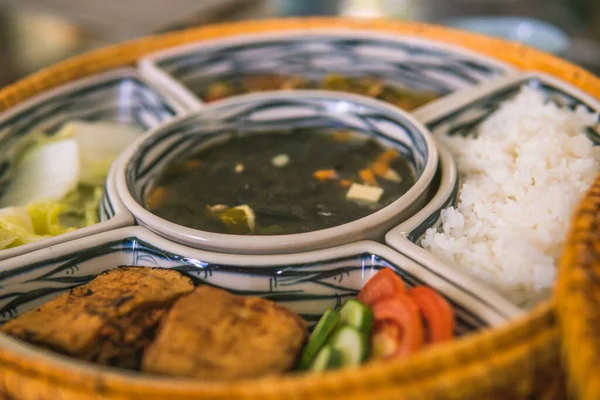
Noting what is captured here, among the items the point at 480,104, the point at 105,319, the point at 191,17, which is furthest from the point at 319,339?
the point at 191,17

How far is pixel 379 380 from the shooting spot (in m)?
1.17

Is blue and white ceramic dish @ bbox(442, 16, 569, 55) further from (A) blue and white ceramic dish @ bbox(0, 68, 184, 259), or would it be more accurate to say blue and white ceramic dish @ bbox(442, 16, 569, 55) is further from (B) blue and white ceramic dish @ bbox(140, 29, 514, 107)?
(A) blue and white ceramic dish @ bbox(0, 68, 184, 259)

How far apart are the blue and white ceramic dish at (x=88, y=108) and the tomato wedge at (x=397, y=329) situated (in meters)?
1.64

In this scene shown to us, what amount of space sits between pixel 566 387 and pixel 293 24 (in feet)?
8.47

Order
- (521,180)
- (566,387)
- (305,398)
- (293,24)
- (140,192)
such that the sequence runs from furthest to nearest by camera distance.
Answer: (293,24), (140,192), (521,180), (566,387), (305,398)

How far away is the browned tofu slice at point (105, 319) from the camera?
1546 mm

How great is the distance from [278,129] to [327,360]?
5.07 ft

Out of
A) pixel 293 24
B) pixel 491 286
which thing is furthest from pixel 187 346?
pixel 293 24

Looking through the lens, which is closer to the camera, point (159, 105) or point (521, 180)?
point (521, 180)

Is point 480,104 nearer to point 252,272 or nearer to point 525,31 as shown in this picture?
point 252,272

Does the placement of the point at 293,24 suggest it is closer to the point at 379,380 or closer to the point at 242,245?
the point at 242,245

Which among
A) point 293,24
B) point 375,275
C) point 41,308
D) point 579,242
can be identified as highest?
point 293,24

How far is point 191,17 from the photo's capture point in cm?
492

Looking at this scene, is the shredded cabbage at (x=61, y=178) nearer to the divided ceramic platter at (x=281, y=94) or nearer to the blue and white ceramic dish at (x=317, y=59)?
the divided ceramic platter at (x=281, y=94)
